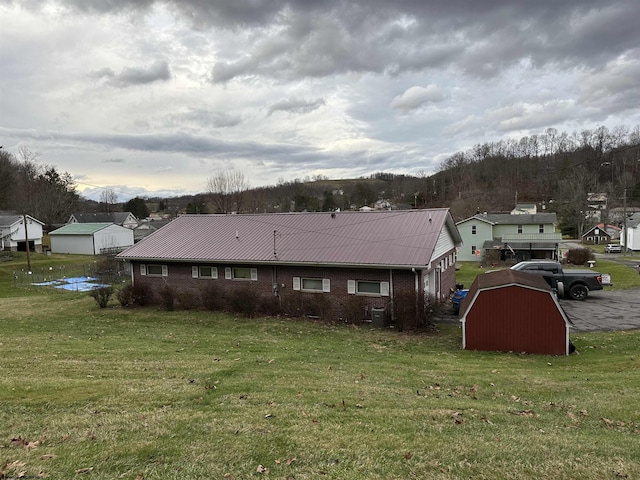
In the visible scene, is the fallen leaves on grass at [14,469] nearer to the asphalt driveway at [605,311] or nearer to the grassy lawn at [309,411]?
the grassy lawn at [309,411]

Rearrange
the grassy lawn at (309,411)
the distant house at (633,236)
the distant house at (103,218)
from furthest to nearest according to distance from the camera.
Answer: the distant house at (103,218) < the distant house at (633,236) < the grassy lawn at (309,411)

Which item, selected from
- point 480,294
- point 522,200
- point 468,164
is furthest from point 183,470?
point 468,164

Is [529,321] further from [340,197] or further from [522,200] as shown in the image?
[340,197]

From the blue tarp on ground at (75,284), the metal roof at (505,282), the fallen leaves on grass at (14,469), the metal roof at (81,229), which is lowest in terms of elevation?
the blue tarp on ground at (75,284)

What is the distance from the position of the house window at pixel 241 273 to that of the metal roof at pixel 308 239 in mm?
689

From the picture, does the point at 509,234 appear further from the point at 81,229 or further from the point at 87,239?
the point at 81,229

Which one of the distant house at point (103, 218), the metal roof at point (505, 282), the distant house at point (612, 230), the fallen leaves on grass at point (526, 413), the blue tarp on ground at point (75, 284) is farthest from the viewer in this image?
the distant house at point (612, 230)

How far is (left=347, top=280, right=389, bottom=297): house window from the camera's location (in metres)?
18.2

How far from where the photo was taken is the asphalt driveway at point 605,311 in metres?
16.6

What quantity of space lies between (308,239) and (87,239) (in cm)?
5102

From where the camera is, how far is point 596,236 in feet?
259

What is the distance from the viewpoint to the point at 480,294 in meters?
13.9

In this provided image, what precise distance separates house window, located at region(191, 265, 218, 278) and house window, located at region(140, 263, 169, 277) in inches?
70.6

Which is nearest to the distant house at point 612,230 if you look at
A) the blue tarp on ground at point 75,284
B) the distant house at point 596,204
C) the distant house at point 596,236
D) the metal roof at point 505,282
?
the distant house at point 596,236
